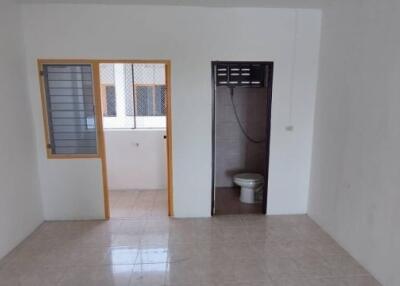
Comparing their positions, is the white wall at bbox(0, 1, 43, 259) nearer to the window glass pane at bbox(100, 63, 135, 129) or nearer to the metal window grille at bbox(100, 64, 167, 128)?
the metal window grille at bbox(100, 64, 167, 128)

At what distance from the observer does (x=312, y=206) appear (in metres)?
3.50

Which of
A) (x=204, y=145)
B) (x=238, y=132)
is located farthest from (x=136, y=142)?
(x=238, y=132)

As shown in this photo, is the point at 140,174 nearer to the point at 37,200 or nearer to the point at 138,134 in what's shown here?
the point at 138,134

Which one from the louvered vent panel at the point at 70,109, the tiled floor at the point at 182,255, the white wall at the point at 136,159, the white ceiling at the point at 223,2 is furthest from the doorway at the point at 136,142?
the white ceiling at the point at 223,2

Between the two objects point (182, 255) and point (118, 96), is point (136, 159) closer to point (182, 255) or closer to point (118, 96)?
point (118, 96)

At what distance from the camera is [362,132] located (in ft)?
8.17

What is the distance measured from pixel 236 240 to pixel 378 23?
2.46 m

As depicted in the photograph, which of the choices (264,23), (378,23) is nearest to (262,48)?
(264,23)

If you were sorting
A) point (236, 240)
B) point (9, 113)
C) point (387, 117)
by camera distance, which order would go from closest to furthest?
1. point (387, 117)
2. point (9, 113)
3. point (236, 240)

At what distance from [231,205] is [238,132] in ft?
4.19

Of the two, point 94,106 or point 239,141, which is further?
point 239,141

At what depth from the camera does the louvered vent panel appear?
324cm

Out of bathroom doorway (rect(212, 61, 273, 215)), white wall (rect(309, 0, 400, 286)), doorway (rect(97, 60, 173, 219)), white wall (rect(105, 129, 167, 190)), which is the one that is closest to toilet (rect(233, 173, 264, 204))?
bathroom doorway (rect(212, 61, 273, 215))

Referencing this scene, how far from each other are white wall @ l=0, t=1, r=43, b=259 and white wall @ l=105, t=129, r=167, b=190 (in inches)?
53.3
